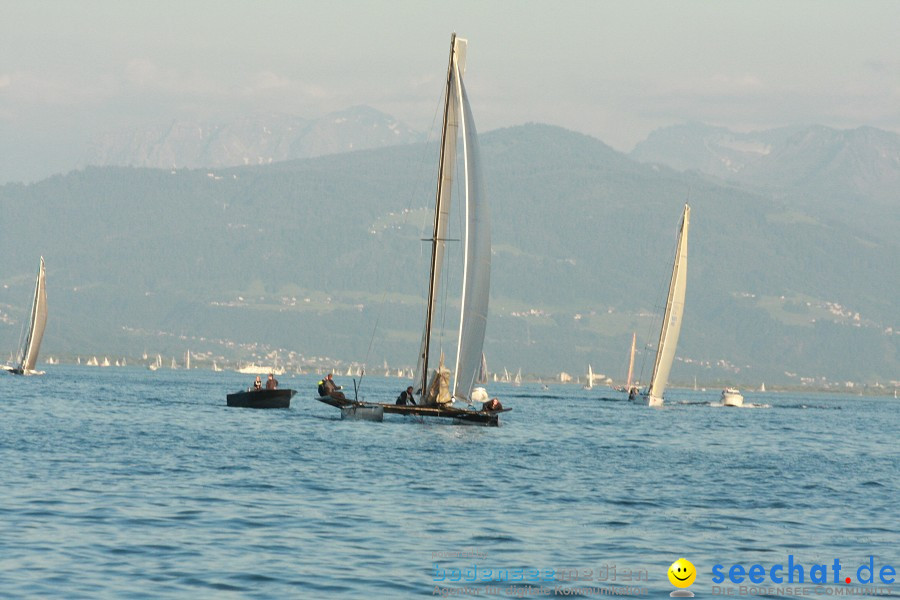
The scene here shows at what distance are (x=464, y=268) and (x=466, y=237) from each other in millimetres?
2785

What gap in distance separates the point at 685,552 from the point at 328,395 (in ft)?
157

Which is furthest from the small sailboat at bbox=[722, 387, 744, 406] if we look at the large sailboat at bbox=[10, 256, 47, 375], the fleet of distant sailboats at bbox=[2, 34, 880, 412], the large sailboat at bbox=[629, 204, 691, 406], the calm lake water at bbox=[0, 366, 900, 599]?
the calm lake water at bbox=[0, 366, 900, 599]

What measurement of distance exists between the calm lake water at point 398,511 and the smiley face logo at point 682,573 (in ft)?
0.93

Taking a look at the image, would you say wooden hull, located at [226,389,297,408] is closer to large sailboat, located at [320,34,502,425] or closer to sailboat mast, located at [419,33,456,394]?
large sailboat, located at [320,34,502,425]

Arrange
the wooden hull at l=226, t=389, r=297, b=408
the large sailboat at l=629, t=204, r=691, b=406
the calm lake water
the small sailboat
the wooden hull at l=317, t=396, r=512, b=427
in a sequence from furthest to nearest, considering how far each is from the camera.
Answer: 1. the small sailboat
2. the large sailboat at l=629, t=204, r=691, b=406
3. the wooden hull at l=226, t=389, r=297, b=408
4. the wooden hull at l=317, t=396, r=512, b=427
5. the calm lake water

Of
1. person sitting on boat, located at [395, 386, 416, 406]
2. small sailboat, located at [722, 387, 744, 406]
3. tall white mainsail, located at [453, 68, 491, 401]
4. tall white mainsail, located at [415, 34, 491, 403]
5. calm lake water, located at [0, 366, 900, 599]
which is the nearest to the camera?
calm lake water, located at [0, 366, 900, 599]

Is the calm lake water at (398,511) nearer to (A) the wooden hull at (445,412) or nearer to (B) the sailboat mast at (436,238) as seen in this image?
(A) the wooden hull at (445,412)

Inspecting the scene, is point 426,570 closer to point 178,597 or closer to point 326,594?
point 326,594

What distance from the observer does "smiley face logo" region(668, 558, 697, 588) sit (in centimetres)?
3144

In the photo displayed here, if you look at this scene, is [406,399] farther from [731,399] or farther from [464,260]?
[731,399]

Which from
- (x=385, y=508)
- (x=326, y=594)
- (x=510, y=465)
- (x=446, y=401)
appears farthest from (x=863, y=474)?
(x=326, y=594)

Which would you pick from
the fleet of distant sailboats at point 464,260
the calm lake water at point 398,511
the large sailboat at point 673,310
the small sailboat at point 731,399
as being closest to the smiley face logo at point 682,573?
the calm lake water at point 398,511

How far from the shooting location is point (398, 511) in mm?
41156

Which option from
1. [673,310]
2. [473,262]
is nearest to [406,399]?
[473,262]
